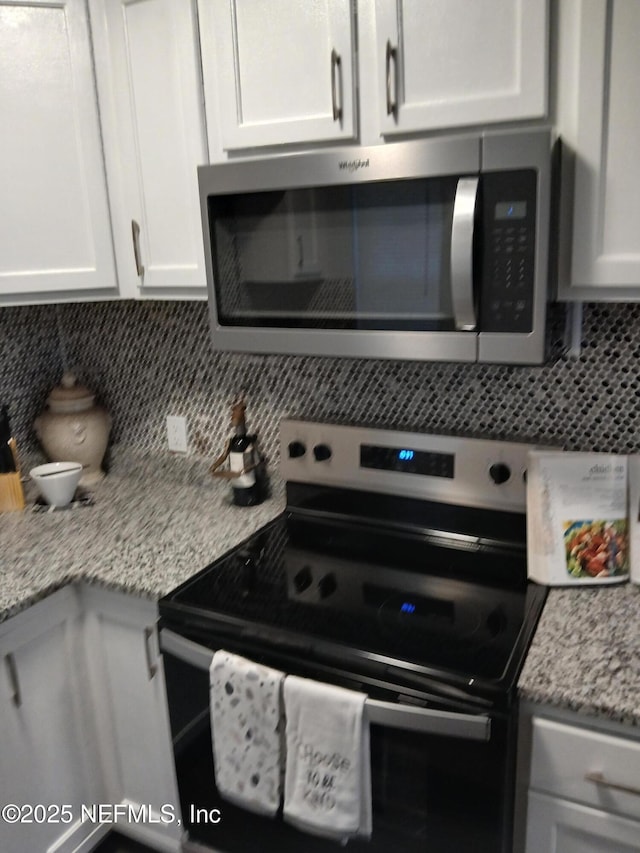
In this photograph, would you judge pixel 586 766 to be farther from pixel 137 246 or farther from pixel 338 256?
pixel 137 246

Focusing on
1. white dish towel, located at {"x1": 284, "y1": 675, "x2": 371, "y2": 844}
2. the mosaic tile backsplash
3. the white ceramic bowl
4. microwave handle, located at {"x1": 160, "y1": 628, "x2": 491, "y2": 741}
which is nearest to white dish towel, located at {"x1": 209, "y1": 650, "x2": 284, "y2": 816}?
white dish towel, located at {"x1": 284, "y1": 675, "x2": 371, "y2": 844}

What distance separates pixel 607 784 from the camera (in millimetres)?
1048

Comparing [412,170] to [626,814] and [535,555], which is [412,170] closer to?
[535,555]

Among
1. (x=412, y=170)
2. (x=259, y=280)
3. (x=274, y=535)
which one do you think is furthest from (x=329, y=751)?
(x=412, y=170)

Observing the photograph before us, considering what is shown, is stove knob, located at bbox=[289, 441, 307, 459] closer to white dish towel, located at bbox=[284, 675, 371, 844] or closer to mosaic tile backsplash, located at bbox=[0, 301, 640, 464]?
mosaic tile backsplash, located at bbox=[0, 301, 640, 464]

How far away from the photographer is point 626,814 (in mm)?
1060

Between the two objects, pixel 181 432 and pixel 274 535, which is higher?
pixel 181 432

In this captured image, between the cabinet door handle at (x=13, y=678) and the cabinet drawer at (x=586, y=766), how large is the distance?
1.04 metres

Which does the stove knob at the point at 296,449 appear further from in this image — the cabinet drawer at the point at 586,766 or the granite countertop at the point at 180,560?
the cabinet drawer at the point at 586,766

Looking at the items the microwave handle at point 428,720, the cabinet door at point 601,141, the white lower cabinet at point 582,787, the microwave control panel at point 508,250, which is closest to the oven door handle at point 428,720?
the microwave handle at point 428,720

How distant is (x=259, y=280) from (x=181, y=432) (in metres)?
0.76

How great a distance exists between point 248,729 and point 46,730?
578 mm

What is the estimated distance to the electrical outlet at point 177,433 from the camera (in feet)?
6.64

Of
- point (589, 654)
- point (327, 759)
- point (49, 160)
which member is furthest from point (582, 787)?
point (49, 160)
